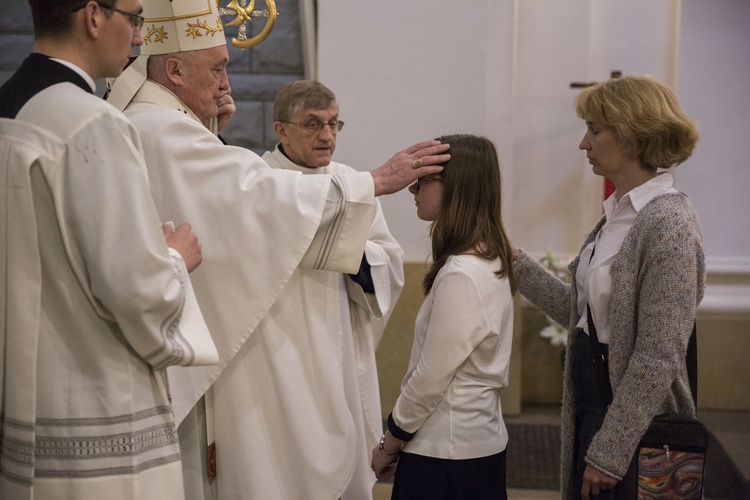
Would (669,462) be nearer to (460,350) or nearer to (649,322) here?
(649,322)

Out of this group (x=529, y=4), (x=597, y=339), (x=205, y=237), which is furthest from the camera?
(x=529, y=4)

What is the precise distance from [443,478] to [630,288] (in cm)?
66

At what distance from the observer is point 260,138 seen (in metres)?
4.83

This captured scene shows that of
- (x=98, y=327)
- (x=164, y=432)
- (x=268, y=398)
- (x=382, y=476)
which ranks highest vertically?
(x=98, y=327)

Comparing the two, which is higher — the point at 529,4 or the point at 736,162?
the point at 529,4

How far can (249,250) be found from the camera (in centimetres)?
221

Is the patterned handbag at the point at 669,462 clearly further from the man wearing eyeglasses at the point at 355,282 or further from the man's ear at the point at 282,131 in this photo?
the man's ear at the point at 282,131

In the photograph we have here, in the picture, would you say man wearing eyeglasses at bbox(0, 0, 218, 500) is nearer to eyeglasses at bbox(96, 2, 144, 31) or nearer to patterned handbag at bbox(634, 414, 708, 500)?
eyeglasses at bbox(96, 2, 144, 31)

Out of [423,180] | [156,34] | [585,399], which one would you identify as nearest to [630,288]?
[585,399]

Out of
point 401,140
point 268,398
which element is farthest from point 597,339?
point 401,140

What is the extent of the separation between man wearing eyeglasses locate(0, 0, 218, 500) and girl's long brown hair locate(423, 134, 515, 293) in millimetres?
784

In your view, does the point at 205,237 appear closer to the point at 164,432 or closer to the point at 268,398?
the point at 268,398

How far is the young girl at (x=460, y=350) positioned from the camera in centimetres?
210

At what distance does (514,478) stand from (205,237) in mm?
2117
